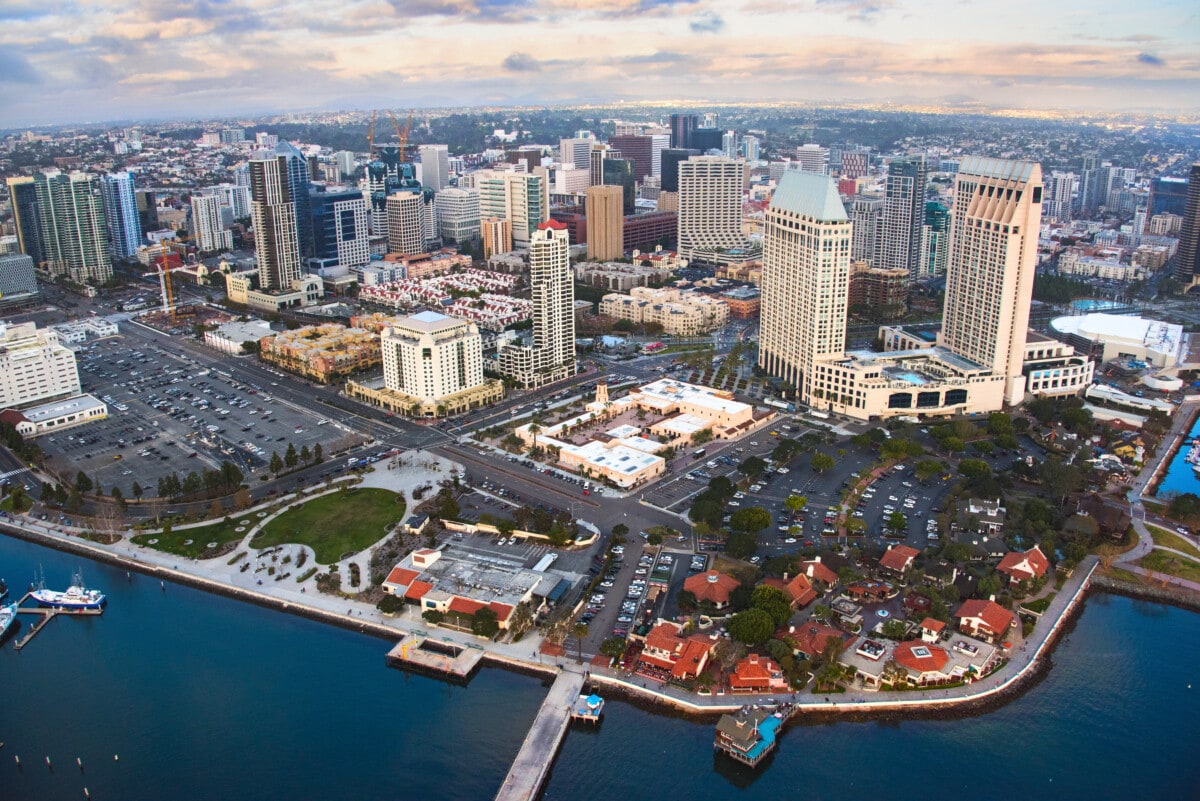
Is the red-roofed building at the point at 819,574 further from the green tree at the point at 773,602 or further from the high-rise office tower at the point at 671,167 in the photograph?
the high-rise office tower at the point at 671,167

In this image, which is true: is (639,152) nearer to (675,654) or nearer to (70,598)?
(70,598)

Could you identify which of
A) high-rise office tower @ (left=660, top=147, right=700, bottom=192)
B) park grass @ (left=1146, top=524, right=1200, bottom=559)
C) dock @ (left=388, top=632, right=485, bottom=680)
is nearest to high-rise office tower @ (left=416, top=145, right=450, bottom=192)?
high-rise office tower @ (left=660, top=147, right=700, bottom=192)

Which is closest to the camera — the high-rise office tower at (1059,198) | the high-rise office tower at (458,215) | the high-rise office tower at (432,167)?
the high-rise office tower at (458,215)

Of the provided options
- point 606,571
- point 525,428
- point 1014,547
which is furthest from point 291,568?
point 1014,547

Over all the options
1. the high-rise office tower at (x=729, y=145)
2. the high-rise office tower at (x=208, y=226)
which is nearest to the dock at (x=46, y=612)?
the high-rise office tower at (x=208, y=226)

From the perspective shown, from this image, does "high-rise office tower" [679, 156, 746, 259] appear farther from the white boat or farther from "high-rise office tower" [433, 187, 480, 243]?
the white boat

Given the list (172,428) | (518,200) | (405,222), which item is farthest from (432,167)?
(172,428)
